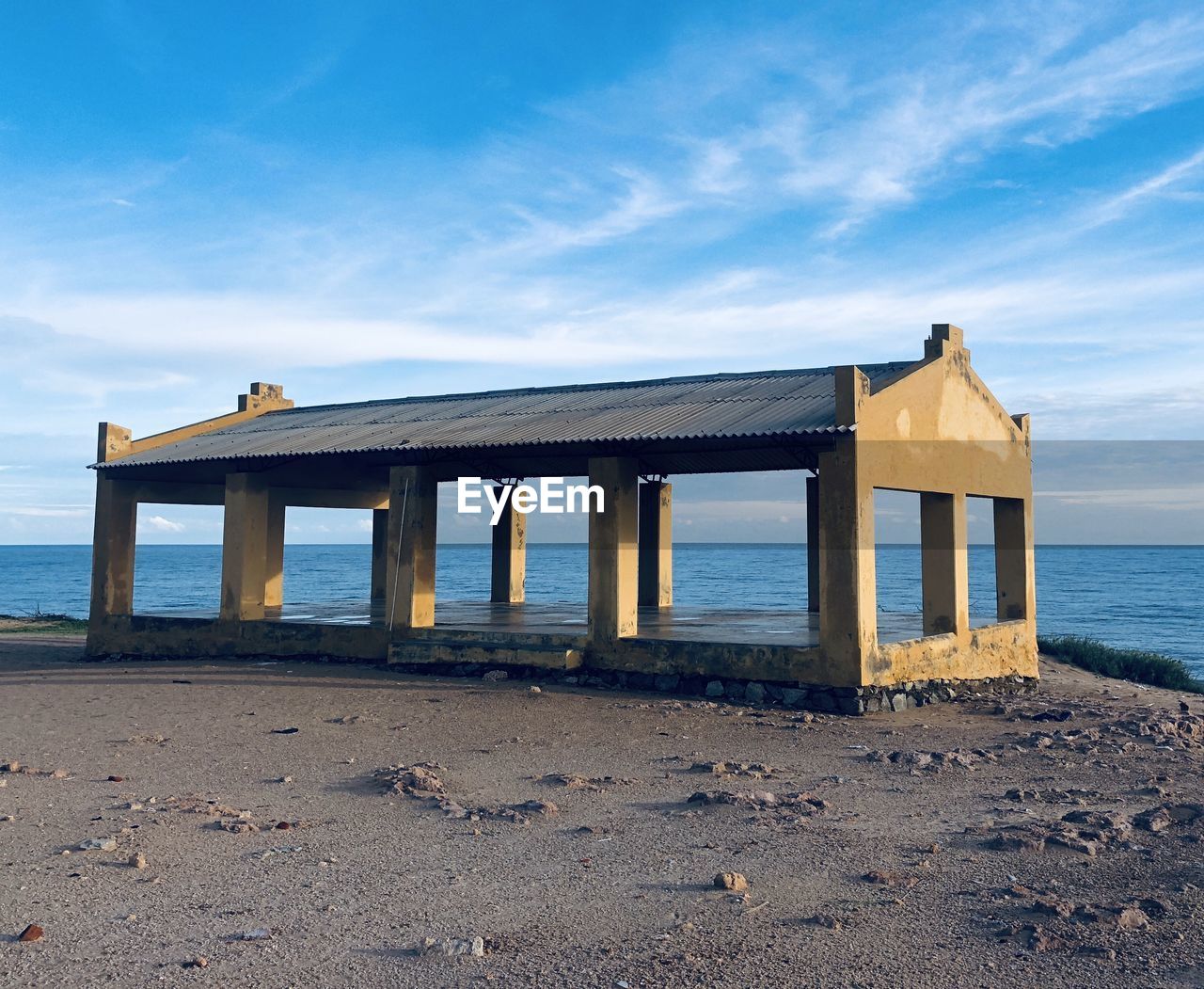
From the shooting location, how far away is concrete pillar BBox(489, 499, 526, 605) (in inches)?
972

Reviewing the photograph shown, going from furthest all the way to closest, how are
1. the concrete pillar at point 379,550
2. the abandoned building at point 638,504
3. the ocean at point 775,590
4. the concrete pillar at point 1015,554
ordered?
the ocean at point 775,590 → the concrete pillar at point 379,550 → the concrete pillar at point 1015,554 → the abandoned building at point 638,504

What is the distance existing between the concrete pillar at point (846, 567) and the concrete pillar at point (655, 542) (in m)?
10.0

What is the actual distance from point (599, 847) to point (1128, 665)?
19825 millimetres

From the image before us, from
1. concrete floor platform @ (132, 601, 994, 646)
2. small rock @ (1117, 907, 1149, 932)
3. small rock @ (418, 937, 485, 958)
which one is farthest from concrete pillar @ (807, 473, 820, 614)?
small rock @ (418, 937, 485, 958)

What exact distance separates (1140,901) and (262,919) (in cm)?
472

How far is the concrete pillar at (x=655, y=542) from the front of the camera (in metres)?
22.9

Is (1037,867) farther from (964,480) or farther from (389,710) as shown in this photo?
(964,480)

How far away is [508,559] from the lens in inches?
976

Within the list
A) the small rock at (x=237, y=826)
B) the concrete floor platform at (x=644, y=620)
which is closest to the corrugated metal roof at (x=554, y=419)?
the concrete floor platform at (x=644, y=620)

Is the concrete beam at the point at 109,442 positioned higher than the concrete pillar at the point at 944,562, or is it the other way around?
the concrete beam at the point at 109,442

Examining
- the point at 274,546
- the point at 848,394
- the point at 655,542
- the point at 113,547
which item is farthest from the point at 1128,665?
the point at 113,547

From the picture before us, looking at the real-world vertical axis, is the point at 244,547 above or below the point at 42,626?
above

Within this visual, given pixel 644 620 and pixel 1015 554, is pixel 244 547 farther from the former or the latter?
pixel 1015 554

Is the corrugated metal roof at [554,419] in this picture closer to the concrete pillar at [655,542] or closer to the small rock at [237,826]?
the concrete pillar at [655,542]
